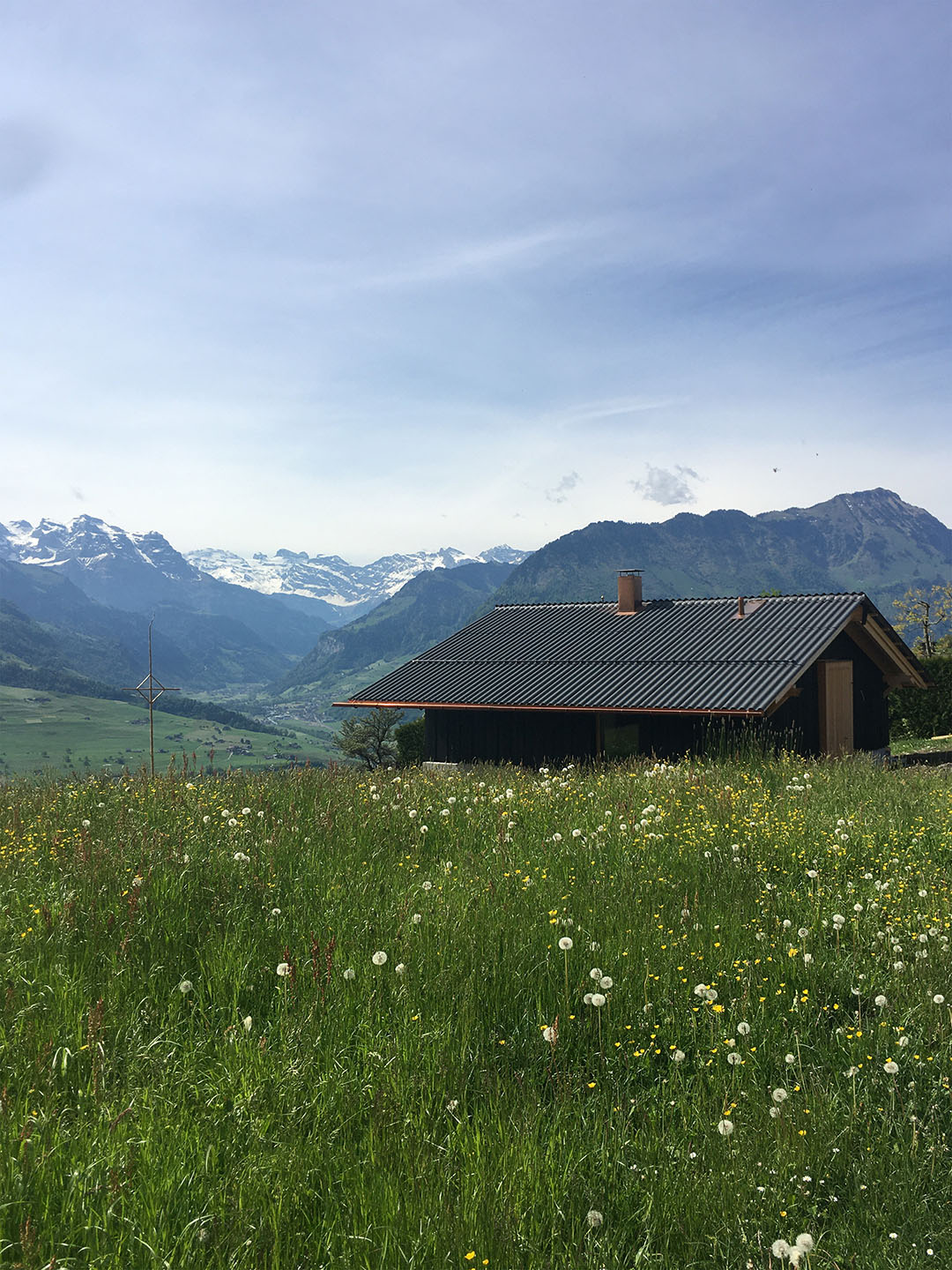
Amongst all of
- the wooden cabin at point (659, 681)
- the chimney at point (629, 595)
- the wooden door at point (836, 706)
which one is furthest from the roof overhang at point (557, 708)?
the chimney at point (629, 595)

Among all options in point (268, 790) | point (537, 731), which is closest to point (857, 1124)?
point (268, 790)

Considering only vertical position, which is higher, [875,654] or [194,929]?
[875,654]

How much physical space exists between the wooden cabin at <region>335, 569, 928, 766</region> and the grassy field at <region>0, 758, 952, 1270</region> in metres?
12.4

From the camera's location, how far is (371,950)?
17.8 feet

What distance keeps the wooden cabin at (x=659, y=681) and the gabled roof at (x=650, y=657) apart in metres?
0.05

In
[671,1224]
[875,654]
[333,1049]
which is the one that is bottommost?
[671,1224]

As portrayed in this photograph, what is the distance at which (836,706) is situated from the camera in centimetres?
2280

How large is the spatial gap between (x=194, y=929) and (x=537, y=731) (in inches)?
703

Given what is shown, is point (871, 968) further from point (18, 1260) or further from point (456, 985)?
point (18, 1260)

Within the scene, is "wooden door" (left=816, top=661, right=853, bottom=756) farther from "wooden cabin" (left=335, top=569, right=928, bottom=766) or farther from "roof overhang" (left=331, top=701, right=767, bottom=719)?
"roof overhang" (left=331, top=701, right=767, bottom=719)

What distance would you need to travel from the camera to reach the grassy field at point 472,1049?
3.23m

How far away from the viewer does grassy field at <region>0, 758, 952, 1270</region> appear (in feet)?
10.6

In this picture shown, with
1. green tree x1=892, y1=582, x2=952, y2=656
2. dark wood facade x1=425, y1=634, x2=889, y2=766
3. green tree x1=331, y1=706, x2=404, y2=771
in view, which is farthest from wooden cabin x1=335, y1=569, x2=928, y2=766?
green tree x1=892, y1=582, x2=952, y2=656

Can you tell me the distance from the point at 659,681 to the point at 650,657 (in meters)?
1.53
